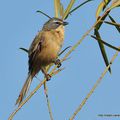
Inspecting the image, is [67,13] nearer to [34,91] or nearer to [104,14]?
[104,14]

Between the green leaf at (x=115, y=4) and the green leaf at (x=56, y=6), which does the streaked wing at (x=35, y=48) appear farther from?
the green leaf at (x=115, y=4)

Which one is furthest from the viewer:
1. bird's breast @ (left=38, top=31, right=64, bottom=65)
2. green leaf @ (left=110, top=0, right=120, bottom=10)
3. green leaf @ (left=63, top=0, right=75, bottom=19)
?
bird's breast @ (left=38, top=31, right=64, bottom=65)

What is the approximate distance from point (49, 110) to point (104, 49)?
0.71m

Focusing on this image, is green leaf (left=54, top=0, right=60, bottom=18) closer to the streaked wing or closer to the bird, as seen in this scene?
the bird

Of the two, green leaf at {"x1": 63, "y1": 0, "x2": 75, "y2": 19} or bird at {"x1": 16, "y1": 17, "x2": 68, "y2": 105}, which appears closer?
green leaf at {"x1": 63, "y1": 0, "x2": 75, "y2": 19}

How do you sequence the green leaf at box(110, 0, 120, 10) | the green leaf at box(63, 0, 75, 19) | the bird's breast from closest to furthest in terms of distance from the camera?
the green leaf at box(110, 0, 120, 10) < the green leaf at box(63, 0, 75, 19) < the bird's breast

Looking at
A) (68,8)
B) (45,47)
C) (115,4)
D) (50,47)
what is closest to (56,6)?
(68,8)

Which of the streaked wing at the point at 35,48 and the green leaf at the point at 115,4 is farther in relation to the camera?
the streaked wing at the point at 35,48

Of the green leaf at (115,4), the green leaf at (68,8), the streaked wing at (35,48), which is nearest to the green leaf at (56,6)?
the green leaf at (68,8)

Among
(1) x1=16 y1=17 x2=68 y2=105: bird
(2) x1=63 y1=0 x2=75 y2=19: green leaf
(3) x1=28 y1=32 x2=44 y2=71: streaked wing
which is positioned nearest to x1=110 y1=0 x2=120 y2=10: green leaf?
(2) x1=63 y1=0 x2=75 y2=19: green leaf

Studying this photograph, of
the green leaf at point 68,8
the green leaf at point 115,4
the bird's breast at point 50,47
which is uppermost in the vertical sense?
the green leaf at point 68,8

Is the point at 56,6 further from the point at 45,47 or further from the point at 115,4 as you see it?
the point at 45,47

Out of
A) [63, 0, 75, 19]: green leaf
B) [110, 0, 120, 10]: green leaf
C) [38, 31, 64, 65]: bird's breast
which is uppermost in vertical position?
[63, 0, 75, 19]: green leaf

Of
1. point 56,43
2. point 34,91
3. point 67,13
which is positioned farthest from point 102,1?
point 56,43
